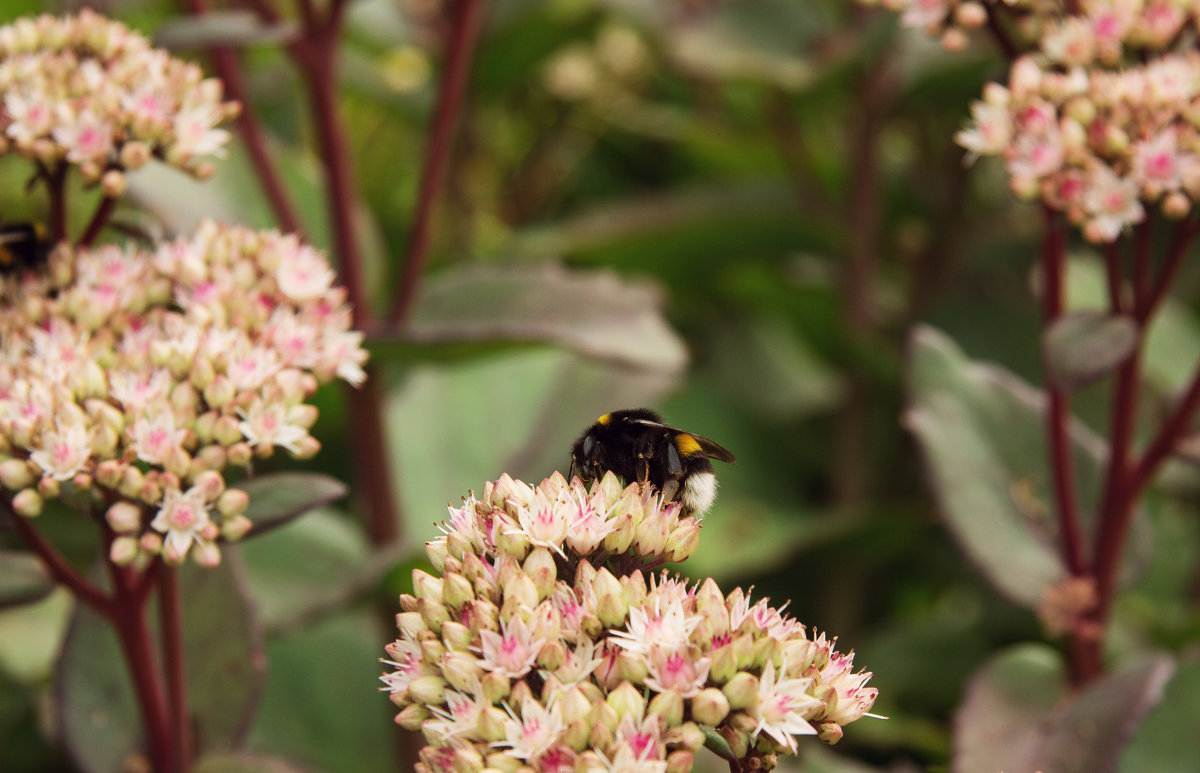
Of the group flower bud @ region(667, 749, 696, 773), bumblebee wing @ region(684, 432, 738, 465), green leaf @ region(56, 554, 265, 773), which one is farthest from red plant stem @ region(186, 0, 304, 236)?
flower bud @ region(667, 749, 696, 773)

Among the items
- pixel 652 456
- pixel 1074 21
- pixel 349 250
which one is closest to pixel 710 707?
pixel 652 456

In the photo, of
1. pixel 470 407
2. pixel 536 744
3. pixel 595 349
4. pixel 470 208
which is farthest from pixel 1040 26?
pixel 470 208

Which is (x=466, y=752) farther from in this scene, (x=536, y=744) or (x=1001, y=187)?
(x=1001, y=187)

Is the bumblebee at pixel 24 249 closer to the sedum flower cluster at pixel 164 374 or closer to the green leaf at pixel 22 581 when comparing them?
the sedum flower cluster at pixel 164 374

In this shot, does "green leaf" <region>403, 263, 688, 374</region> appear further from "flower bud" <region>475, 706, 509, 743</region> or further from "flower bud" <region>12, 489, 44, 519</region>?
"flower bud" <region>475, 706, 509, 743</region>

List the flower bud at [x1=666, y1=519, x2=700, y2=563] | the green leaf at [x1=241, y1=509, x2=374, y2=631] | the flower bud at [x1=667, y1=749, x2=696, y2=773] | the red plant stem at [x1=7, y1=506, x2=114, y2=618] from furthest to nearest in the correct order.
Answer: the green leaf at [x1=241, y1=509, x2=374, y2=631]
the red plant stem at [x1=7, y1=506, x2=114, y2=618]
the flower bud at [x1=666, y1=519, x2=700, y2=563]
the flower bud at [x1=667, y1=749, x2=696, y2=773]

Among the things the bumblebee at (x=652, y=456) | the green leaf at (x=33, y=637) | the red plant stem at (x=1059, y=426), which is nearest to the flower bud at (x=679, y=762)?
the bumblebee at (x=652, y=456)
